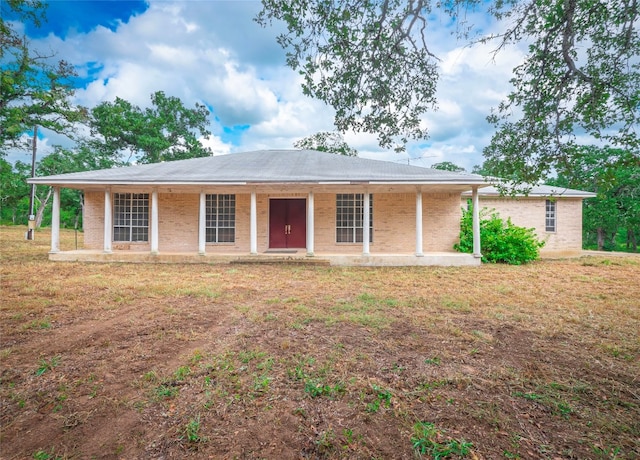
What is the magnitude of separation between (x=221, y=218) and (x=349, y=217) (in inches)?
217

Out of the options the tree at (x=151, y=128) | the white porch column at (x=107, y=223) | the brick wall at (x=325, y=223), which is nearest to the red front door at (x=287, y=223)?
the brick wall at (x=325, y=223)

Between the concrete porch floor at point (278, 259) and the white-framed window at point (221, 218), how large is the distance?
148 cm

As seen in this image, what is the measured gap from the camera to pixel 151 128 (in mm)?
29766

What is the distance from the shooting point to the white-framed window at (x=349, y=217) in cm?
1259

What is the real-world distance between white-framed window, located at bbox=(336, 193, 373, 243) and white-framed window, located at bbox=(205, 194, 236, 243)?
4.51 m

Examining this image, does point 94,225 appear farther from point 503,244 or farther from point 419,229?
point 503,244

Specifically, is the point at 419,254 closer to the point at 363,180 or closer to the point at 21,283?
the point at 363,180

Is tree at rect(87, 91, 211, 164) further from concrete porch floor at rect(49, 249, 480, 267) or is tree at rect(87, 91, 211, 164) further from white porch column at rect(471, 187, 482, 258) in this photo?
white porch column at rect(471, 187, 482, 258)

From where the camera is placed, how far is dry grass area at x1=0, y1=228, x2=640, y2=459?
2.27 metres

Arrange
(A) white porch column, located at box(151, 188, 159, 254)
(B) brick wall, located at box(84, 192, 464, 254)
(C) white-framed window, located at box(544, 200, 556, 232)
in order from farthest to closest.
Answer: (C) white-framed window, located at box(544, 200, 556, 232)
(B) brick wall, located at box(84, 192, 464, 254)
(A) white porch column, located at box(151, 188, 159, 254)

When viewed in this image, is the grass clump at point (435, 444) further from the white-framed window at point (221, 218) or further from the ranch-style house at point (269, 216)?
the white-framed window at point (221, 218)

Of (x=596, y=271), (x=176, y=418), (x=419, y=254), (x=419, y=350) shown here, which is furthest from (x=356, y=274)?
(x=596, y=271)

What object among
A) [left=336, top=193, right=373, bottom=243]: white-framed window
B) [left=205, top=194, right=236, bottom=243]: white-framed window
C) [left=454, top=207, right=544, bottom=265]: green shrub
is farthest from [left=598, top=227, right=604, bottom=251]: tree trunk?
[left=205, top=194, right=236, bottom=243]: white-framed window

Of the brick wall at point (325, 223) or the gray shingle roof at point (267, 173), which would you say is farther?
the brick wall at point (325, 223)
